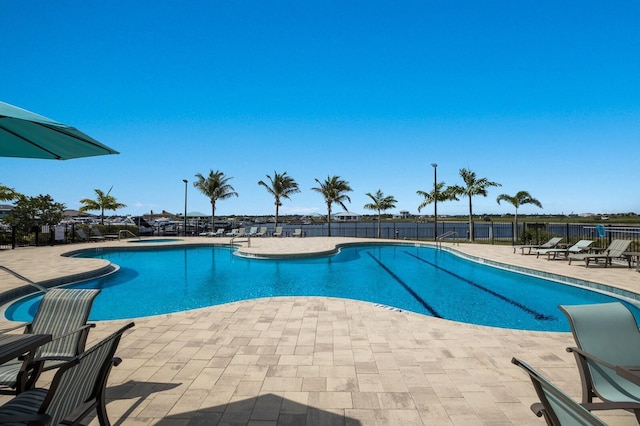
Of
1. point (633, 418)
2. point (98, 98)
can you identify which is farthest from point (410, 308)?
Result: point (98, 98)

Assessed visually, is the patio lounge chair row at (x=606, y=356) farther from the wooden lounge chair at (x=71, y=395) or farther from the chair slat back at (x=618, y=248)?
the chair slat back at (x=618, y=248)

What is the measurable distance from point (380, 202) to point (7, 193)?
984 inches

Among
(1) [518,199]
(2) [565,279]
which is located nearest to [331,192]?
(1) [518,199]

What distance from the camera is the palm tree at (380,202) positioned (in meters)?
24.2

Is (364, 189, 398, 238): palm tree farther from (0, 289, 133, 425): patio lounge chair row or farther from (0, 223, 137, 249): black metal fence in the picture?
(0, 289, 133, 425): patio lounge chair row

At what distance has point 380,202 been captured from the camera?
2438 centimetres

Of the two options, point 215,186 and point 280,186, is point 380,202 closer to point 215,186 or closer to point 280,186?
point 280,186

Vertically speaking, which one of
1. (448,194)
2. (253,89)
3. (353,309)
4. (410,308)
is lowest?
(410,308)

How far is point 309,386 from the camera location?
9.80 feet

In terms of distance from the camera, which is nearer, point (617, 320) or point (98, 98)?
point (617, 320)

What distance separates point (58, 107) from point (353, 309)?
2034cm

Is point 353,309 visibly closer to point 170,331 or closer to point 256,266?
point 170,331

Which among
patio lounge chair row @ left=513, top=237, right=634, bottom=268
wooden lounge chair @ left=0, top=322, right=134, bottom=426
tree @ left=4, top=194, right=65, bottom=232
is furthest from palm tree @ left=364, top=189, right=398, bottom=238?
wooden lounge chair @ left=0, top=322, right=134, bottom=426

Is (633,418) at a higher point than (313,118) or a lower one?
lower
